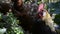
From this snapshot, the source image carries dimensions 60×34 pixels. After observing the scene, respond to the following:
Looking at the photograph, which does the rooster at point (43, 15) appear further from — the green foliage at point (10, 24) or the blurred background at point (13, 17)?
the green foliage at point (10, 24)

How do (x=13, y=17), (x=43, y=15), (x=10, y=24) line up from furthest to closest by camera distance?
(x=43, y=15) → (x=13, y=17) → (x=10, y=24)

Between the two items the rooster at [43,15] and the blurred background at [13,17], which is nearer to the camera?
the blurred background at [13,17]

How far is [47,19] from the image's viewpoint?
3.67 m

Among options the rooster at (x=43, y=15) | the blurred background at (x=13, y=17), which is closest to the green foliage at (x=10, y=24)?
the blurred background at (x=13, y=17)

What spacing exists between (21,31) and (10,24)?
8.7 inches

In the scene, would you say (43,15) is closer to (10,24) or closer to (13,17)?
(13,17)

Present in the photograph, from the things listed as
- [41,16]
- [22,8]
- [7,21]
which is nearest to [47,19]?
[41,16]

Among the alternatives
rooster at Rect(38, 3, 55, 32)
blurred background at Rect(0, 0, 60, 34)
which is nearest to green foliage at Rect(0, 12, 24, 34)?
blurred background at Rect(0, 0, 60, 34)

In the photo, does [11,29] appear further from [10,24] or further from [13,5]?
[13,5]

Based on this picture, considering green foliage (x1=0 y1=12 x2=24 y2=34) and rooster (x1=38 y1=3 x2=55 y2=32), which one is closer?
green foliage (x1=0 y1=12 x2=24 y2=34)

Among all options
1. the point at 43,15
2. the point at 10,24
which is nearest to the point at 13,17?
the point at 10,24

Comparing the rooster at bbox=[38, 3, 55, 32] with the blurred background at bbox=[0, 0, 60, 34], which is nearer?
the blurred background at bbox=[0, 0, 60, 34]

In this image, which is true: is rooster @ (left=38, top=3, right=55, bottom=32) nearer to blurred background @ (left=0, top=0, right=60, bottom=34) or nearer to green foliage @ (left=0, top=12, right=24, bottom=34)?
blurred background @ (left=0, top=0, right=60, bottom=34)

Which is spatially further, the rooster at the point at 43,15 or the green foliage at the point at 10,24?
the rooster at the point at 43,15
